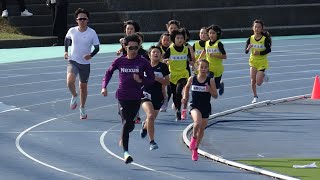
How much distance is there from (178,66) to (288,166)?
5155 mm

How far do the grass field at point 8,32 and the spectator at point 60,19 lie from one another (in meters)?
1.13

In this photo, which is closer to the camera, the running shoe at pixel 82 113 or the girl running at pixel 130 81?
the girl running at pixel 130 81

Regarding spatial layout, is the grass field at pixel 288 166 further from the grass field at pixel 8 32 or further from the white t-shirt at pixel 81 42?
the grass field at pixel 8 32

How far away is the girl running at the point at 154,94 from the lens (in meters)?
14.9

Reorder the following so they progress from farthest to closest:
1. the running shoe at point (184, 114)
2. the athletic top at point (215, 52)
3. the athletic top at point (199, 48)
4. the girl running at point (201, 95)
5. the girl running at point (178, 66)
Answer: the athletic top at point (199, 48)
the athletic top at point (215, 52)
the girl running at point (178, 66)
the running shoe at point (184, 114)
the girl running at point (201, 95)

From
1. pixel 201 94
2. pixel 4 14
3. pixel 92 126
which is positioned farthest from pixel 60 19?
pixel 201 94

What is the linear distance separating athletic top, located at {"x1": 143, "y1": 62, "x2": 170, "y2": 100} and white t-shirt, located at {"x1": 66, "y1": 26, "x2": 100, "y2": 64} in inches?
86.0

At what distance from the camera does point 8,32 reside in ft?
113

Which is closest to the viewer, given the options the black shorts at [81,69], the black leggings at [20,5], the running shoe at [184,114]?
the running shoe at [184,114]

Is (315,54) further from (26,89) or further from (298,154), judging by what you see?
(298,154)

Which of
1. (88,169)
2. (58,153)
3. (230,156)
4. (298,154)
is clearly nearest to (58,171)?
(88,169)

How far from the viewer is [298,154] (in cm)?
1473

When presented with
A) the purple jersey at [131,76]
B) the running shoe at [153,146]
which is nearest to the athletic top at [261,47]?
the running shoe at [153,146]

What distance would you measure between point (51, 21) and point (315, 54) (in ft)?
34.3
